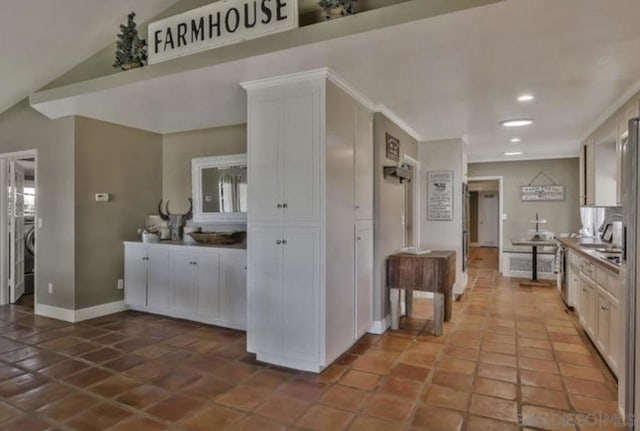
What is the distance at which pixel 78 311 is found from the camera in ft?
14.2

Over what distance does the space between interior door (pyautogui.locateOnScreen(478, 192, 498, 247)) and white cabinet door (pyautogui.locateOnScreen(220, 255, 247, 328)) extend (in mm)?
11406

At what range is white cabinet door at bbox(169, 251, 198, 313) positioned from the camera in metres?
4.30

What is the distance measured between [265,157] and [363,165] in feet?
3.43

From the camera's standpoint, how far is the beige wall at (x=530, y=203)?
748 centimetres

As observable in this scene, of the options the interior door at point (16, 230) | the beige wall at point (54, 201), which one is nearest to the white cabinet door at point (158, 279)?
the beige wall at point (54, 201)

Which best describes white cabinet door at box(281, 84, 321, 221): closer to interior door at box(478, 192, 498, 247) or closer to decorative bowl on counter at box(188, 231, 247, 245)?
decorative bowl on counter at box(188, 231, 247, 245)

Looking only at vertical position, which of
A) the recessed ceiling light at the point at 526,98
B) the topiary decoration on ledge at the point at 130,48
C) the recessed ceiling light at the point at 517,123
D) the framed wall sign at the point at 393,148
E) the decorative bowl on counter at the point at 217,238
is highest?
Result: the topiary decoration on ledge at the point at 130,48

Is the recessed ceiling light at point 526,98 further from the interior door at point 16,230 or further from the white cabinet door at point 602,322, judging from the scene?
the interior door at point 16,230

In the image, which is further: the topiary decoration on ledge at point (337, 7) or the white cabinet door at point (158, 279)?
the white cabinet door at point (158, 279)

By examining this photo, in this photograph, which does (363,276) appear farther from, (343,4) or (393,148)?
(343,4)

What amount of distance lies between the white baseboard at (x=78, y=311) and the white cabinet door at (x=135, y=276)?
0.16 m

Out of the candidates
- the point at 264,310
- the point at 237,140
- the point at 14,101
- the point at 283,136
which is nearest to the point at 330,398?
the point at 264,310

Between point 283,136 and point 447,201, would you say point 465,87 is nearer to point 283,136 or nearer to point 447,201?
point 283,136

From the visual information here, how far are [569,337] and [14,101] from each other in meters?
6.91
